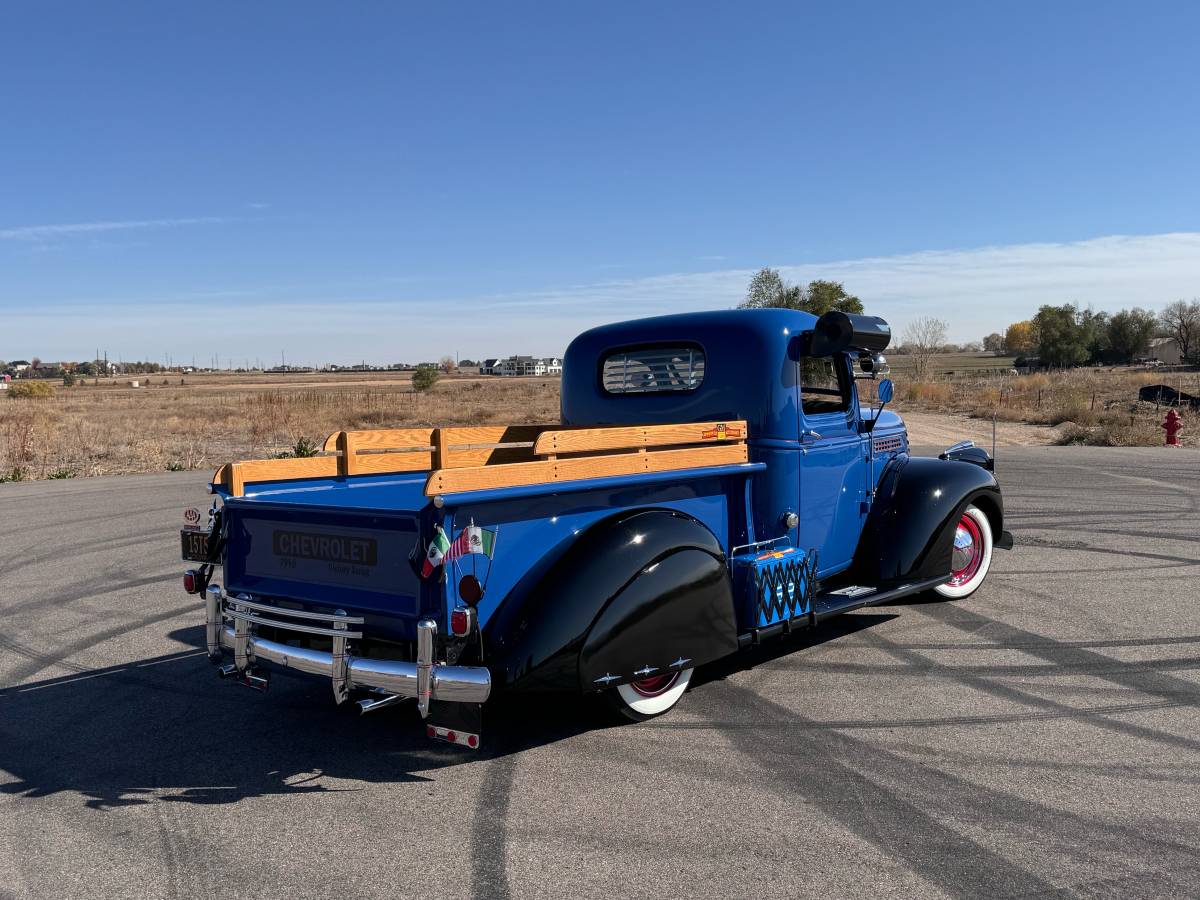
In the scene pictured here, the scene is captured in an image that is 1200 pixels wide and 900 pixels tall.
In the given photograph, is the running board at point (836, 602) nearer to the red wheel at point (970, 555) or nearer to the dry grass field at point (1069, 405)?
the red wheel at point (970, 555)

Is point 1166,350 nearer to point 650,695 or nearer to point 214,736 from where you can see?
point 650,695

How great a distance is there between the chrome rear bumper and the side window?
293 centimetres

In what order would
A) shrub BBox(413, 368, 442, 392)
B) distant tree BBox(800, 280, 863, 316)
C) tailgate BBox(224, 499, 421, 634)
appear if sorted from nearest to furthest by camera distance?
tailgate BBox(224, 499, 421, 634) < distant tree BBox(800, 280, 863, 316) < shrub BBox(413, 368, 442, 392)

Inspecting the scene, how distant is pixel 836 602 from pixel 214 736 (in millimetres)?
3474

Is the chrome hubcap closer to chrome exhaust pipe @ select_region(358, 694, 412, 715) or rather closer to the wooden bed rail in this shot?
the wooden bed rail

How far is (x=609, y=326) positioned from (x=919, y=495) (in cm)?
238

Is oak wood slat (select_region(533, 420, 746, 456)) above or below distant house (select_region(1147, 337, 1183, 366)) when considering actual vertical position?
below

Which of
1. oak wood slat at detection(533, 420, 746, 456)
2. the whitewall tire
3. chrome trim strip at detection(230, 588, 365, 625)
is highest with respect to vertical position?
oak wood slat at detection(533, 420, 746, 456)

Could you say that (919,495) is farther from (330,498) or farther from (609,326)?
(330,498)

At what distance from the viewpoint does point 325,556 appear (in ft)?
13.6

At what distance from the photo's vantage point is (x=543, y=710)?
484cm

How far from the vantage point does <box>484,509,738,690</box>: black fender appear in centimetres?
385

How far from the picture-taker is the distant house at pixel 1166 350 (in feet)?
244

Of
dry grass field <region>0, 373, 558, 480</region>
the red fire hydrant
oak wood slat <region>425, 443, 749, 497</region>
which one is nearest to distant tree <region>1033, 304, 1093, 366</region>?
dry grass field <region>0, 373, 558, 480</region>
